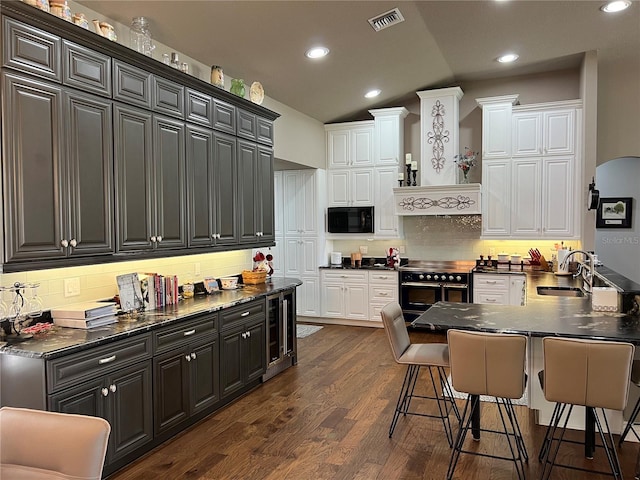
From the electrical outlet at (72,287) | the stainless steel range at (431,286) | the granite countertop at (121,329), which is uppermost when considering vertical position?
the electrical outlet at (72,287)

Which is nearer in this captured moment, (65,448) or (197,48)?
(65,448)

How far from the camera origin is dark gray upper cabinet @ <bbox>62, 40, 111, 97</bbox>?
283 cm

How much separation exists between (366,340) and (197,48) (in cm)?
405

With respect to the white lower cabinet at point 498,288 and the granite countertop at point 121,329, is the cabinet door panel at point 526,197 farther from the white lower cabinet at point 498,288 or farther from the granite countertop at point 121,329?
the granite countertop at point 121,329

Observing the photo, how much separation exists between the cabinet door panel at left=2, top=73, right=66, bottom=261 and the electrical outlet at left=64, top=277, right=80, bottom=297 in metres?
0.50

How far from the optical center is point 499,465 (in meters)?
3.03

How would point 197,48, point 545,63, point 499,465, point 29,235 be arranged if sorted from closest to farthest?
point 29,235 → point 499,465 → point 197,48 → point 545,63

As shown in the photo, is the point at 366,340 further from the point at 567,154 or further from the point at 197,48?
the point at 197,48

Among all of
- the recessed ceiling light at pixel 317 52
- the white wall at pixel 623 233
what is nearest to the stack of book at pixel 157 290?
the recessed ceiling light at pixel 317 52

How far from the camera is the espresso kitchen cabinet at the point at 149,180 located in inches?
127

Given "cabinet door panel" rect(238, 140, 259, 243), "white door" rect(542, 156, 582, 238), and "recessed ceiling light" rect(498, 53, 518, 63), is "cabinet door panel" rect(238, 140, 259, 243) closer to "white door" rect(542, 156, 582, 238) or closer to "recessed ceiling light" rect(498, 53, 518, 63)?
"recessed ceiling light" rect(498, 53, 518, 63)

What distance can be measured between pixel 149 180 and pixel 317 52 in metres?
2.36

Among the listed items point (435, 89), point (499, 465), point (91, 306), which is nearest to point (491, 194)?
point (435, 89)

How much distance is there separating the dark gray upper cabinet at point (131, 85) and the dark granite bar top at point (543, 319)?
7.96 feet
